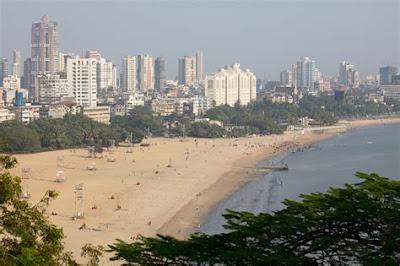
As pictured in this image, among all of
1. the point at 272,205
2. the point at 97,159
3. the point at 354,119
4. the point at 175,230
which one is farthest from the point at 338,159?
the point at 354,119

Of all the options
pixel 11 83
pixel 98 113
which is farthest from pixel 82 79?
pixel 11 83

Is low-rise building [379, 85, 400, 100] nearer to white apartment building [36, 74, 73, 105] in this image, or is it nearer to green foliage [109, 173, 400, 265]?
white apartment building [36, 74, 73, 105]

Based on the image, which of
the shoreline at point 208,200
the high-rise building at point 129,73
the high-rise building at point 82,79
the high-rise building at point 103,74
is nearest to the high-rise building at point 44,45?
the high-rise building at point 103,74

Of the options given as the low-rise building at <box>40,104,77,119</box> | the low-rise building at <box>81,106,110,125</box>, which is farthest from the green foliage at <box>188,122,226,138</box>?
the low-rise building at <box>40,104,77,119</box>

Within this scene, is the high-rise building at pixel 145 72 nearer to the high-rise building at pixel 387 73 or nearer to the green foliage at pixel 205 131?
the high-rise building at pixel 387 73

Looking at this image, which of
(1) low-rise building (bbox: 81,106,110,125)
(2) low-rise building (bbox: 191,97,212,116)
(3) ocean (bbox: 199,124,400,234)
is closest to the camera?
(3) ocean (bbox: 199,124,400,234)
